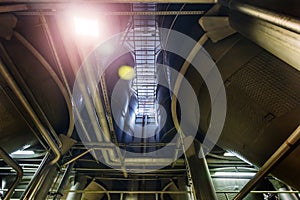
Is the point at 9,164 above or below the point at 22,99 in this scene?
below

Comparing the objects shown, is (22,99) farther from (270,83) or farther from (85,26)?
(270,83)

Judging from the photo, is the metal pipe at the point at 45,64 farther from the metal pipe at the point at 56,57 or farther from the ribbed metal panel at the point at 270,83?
the ribbed metal panel at the point at 270,83

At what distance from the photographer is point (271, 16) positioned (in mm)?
847

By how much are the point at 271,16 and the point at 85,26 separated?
1115 mm

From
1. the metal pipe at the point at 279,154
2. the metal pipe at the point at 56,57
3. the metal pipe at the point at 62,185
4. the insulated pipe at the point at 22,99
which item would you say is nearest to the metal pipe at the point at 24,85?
the insulated pipe at the point at 22,99

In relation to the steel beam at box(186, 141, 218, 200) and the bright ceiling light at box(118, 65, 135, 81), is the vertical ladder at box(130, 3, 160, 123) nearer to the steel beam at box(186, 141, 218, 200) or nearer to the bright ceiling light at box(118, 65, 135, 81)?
the bright ceiling light at box(118, 65, 135, 81)

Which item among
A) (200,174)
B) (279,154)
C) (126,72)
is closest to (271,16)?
(279,154)

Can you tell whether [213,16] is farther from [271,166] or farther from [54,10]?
[54,10]

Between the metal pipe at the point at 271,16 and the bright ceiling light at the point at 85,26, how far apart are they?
0.90 meters

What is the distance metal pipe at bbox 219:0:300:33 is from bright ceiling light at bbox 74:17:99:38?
0.90 metres

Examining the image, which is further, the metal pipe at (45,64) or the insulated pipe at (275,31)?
the metal pipe at (45,64)

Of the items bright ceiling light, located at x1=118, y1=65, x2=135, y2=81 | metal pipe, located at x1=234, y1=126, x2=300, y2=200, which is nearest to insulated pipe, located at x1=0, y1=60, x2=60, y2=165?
metal pipe, located at x1=234, y1=126, x2=300, y2=200

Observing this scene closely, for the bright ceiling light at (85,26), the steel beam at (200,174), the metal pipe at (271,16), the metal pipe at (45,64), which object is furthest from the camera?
the steel beam at (200,174)

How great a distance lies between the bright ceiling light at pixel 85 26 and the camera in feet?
4.57
